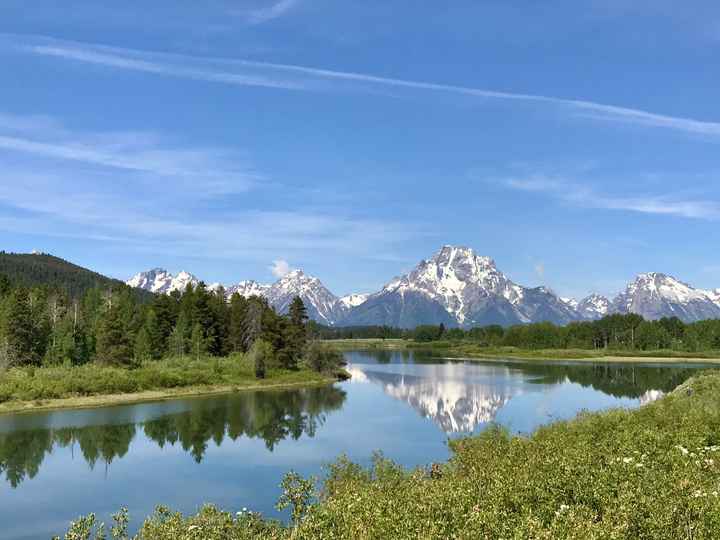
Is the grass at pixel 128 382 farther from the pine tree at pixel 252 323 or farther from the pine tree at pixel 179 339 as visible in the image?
the pine tree at pixel 252 323

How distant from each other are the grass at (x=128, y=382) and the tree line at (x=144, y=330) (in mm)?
4725

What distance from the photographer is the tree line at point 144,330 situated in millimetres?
111125

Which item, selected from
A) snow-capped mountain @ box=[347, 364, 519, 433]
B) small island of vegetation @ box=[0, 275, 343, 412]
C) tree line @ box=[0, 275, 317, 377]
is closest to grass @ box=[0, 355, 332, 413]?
small island of vegetation @ box=[0, 275, 343, 412]

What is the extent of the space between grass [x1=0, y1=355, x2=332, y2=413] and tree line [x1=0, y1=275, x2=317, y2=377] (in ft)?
15.5

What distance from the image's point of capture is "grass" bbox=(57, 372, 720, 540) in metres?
16.6

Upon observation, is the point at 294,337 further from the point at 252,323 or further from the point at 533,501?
the point at 533,501

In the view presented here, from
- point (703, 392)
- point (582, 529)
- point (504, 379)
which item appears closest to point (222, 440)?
point (703, 392)

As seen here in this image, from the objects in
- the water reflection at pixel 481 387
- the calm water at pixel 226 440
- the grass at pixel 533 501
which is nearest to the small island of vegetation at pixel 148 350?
the calm water at pixel 226 440

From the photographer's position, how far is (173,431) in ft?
225

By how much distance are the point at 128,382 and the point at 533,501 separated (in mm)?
89126

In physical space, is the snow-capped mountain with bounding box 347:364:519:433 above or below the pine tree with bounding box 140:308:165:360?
below

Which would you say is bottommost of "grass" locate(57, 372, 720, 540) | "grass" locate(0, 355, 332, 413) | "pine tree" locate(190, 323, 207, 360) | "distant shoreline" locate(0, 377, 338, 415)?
"distant shoreline" locate(0, 377, 338, 415)

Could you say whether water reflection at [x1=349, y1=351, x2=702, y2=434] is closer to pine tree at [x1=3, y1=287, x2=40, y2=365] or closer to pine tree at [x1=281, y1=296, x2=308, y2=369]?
pine tree at [x1=281, y1=296, x2=308, y2=369]

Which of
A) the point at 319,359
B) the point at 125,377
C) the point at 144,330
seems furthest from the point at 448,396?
the point at 144,330
